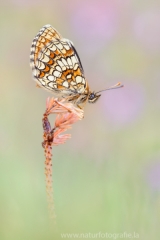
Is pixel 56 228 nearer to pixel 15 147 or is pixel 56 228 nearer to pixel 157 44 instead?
pixel 15 147

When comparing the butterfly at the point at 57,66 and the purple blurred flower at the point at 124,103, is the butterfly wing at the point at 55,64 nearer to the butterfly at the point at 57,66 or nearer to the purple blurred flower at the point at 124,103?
the butterfly at the point at 57,66

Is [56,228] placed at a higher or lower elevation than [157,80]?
lower

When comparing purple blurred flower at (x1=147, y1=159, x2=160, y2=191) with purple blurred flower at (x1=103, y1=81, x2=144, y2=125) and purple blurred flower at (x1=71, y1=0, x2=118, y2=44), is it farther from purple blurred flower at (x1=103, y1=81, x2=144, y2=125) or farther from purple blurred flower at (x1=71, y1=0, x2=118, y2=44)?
purple blurred flower at (x1=71, y1=0, x2=118, y2=44)

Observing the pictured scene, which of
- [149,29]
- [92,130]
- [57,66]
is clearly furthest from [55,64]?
[149,29]

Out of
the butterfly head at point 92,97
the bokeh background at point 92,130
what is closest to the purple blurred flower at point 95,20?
the bokeh background at point 92,130

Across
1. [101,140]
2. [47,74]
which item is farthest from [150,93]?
[47,74]

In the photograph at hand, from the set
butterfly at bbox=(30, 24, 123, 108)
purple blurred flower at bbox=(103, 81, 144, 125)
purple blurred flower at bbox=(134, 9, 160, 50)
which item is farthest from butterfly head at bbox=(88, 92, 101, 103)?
purple blurred flower at bbox=(134, 9, 160, 50)
